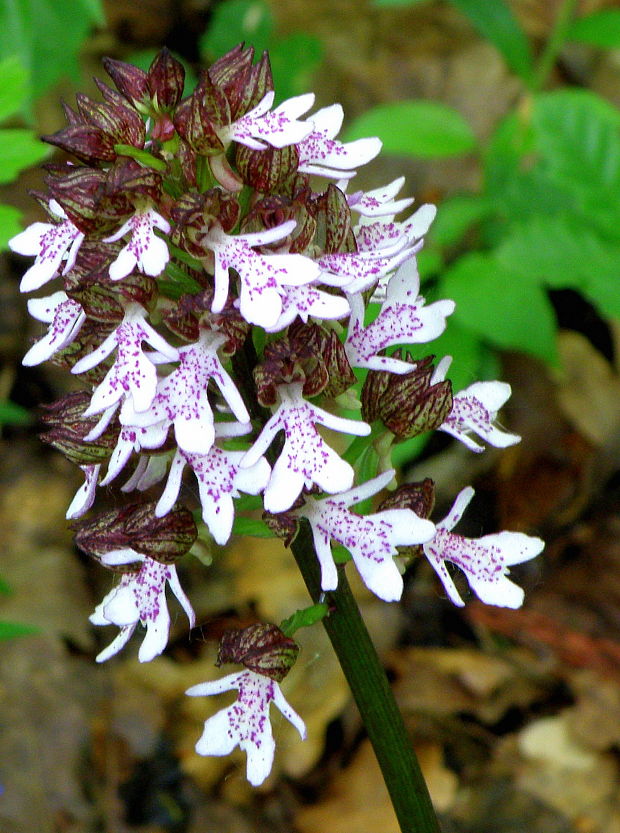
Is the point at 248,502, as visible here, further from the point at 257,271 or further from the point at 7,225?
the point at 7,225

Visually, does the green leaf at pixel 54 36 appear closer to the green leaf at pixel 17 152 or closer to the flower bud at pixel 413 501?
the green leaf at pixel 17 152

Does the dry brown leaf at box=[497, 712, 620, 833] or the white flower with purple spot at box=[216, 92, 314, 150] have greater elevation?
the white flower with purple spot at box=[216, 92, 314, 150]

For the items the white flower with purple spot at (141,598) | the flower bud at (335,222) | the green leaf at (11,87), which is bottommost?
the white flower with purple spot at (141,598)

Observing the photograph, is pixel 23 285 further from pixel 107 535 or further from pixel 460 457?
pixel 460 457

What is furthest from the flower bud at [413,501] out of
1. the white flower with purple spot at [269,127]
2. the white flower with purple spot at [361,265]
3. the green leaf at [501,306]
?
the green leaf at [501,306]

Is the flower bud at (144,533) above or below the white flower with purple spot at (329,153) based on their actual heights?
below

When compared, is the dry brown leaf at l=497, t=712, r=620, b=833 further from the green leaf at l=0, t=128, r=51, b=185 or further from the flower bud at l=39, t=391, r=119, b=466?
the green leaf at l=0, t=128, r=51, b=185

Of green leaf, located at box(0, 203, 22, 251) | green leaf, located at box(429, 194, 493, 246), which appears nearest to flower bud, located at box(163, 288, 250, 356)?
green leaf, located at box(0, 203, 22, 251)
